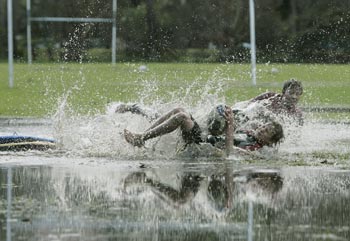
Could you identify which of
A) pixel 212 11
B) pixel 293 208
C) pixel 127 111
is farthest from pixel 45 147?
pixel 212 11

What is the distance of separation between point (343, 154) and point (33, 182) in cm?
477

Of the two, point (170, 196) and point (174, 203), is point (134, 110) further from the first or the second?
point (174, 203)

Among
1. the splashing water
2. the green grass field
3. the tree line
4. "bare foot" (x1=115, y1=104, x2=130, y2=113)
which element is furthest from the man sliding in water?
the tree line

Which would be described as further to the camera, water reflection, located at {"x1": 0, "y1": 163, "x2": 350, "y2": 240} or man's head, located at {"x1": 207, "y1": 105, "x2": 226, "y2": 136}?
man's head, located at {"x1": 207, "y1": 105, "x2": 226, "y2": 136}

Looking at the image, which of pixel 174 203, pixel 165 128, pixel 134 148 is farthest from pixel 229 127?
pixel 174 203

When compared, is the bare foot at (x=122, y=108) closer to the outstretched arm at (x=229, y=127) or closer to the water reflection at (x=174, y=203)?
the outstretched arm at (x=229, y=127)

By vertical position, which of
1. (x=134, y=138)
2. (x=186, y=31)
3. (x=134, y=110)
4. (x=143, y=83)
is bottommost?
(x=134, y=138)

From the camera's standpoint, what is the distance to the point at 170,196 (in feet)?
37.4

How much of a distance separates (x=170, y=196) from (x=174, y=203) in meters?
0.46

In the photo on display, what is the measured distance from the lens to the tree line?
141 feet

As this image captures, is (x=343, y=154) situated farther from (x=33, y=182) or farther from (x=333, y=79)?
(x=333, y=79)

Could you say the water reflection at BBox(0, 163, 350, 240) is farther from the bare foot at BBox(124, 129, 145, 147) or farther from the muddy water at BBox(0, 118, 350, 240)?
the bare foot at BBox(124, 129, 145, 147)

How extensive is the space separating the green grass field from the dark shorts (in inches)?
226

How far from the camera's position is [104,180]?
12508 millimetres
